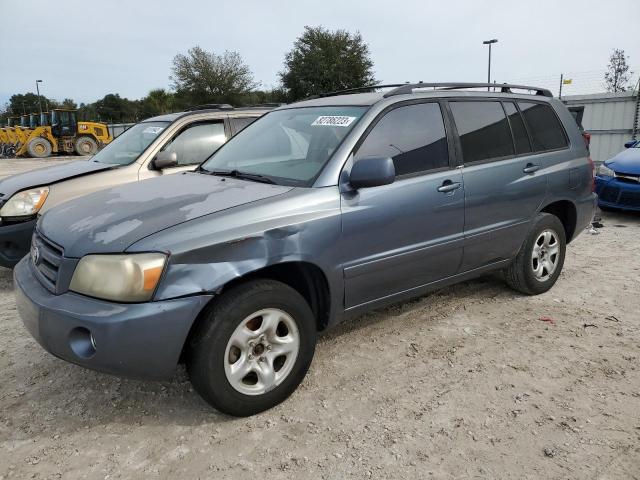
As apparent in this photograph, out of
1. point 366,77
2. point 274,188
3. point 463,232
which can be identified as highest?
point 366,77

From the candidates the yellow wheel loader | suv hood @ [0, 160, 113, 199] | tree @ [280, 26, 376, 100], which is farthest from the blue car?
tree @ [280, 26, 376, 100]

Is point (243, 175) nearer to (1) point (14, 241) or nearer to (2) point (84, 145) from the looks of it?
(1) point (14, 241)

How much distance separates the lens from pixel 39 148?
25.0 m

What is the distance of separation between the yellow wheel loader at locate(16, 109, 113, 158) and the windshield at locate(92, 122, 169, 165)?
69.9 feet

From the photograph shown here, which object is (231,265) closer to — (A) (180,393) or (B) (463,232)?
(A) (180,393)

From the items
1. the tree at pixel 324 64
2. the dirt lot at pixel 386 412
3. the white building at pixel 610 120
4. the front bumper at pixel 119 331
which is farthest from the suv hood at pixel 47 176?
the tree at pixel 324 64

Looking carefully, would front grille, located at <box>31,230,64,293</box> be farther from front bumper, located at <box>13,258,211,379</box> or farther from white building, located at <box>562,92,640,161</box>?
white building, located at <box>562,92,640,161</box>

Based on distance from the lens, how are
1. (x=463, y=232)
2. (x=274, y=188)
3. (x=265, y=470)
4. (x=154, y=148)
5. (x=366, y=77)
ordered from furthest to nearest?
1. (x=366, y=77)
2. (x=154, y=148)
3. (x=463, y=232)
4. (x=274, y=188)
5. (x=265, y=470)

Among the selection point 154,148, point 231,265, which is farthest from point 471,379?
point 154,148

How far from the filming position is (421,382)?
9.78 feet

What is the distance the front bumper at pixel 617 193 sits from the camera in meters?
7.39

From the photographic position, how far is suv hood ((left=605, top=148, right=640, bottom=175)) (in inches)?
293

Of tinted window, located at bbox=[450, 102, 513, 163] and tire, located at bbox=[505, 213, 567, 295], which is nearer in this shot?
tinted window, located at bbox=[450, 102, 513, 163]

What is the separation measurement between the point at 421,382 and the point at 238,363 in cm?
113
